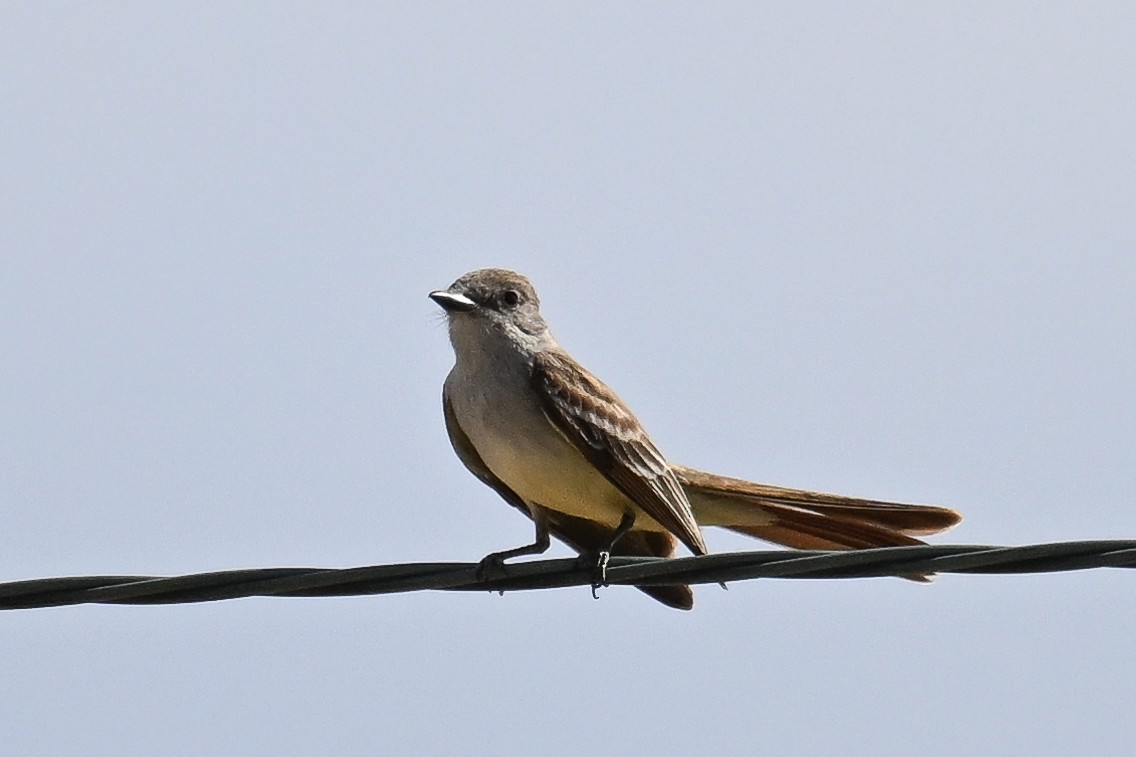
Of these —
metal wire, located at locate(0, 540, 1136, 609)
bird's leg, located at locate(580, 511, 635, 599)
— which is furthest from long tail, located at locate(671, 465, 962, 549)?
metal wire, located at locate(0, 540, 1136, 609)

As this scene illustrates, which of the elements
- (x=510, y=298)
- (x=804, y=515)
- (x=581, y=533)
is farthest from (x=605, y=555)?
(x=510, y=298)

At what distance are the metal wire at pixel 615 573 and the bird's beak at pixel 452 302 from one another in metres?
3.54

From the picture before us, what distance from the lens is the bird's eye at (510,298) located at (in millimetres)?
9625

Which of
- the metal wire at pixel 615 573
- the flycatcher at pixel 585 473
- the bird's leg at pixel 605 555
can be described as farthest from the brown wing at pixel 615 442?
the metal wire at pixel 615 573

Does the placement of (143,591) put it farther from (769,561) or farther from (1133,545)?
(1133,545)

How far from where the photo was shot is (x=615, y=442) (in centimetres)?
859

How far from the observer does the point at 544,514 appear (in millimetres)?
8953

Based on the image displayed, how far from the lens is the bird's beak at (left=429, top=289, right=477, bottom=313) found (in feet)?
30.7

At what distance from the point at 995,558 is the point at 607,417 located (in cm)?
375

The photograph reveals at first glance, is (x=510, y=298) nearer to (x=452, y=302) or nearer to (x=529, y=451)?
(x=452, y=302)

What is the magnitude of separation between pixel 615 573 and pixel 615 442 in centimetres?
267

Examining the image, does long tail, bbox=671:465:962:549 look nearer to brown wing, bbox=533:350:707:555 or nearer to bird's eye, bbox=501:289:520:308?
brown wing, bbox=533:350:707:555

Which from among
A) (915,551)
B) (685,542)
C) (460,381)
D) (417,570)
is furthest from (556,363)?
(915,551)

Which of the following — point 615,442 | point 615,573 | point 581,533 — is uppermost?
point 615,442
